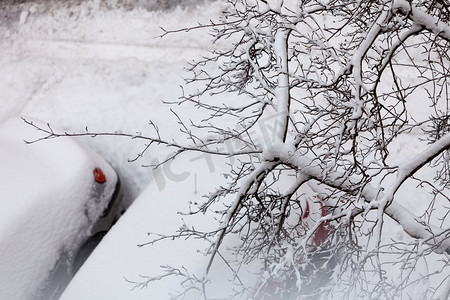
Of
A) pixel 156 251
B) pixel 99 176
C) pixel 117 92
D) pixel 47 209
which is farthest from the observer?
pixel 117 92

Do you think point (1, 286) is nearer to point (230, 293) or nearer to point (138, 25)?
point (230, 293)

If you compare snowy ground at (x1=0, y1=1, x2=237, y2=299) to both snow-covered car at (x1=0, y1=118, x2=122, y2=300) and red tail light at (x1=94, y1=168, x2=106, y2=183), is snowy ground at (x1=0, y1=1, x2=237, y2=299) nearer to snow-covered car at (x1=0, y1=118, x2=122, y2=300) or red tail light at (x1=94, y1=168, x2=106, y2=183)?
red tail light at (x1=94, y1=168, x2=106, y2=183)

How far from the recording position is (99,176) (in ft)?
20.1

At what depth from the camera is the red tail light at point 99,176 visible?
20.0ft

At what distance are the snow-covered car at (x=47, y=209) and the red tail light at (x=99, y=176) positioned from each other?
0.01 metres

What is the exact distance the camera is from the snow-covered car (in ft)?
17.0

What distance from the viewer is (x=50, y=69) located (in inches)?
381

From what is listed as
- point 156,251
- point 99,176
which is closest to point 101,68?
point 99,176

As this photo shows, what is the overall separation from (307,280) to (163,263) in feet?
3.77

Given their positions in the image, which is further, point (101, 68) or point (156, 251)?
point (101, 68)

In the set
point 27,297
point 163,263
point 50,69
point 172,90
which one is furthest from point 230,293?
point 50,69

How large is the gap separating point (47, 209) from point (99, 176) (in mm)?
765

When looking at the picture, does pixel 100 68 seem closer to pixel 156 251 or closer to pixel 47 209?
pixel 47 209

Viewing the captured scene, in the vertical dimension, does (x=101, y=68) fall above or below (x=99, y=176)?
→ above
